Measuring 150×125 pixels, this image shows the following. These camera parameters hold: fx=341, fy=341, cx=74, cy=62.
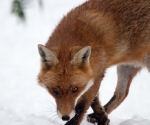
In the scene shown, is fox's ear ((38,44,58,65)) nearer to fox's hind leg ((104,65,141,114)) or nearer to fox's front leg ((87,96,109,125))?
fox's front leg ((87,96,109,125))

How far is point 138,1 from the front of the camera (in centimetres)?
599

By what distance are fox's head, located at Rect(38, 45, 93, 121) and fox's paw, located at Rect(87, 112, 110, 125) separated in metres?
1.19

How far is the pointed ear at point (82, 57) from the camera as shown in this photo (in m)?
4.71

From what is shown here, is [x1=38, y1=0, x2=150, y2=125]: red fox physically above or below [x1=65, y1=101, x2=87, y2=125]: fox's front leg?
above

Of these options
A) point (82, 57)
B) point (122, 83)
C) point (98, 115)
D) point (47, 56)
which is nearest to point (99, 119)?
point (98, 115)

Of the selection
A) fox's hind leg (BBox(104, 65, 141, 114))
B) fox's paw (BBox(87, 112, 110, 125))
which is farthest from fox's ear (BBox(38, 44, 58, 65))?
fox's hind leg (BBox(104, 65, 141, 114))

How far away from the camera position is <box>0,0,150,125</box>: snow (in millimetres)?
6178

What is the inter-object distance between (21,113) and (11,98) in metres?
1.21

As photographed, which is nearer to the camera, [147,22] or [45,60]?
[45,60]

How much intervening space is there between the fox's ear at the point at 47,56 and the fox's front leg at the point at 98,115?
1505mm

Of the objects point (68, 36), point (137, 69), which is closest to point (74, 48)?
→ point (68, 36)

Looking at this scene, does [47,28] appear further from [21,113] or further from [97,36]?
[97,36]

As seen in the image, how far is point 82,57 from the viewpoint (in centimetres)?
484

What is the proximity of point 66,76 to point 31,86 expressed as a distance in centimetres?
430
